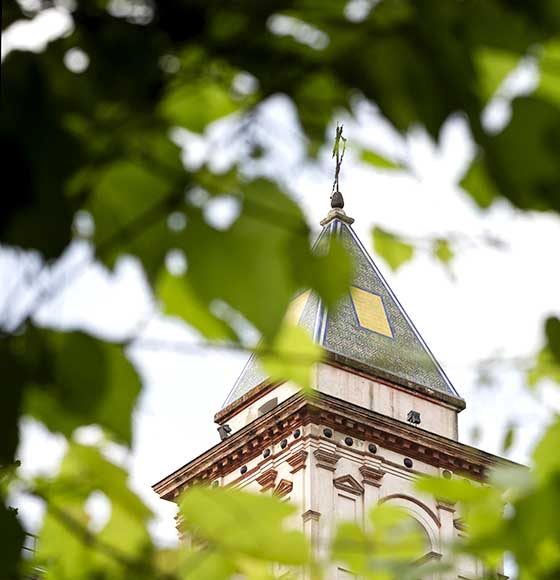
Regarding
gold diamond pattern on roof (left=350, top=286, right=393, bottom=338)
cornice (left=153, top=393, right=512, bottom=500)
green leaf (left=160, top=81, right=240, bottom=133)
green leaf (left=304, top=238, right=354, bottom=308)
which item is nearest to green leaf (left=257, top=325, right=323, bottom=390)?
green leaf (left=304, top=238, right=354, bottom=308)

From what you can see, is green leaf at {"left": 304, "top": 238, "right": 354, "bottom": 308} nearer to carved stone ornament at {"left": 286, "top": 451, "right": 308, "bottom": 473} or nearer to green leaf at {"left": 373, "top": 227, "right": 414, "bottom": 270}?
green leaf at {"left": 373, "top": 227, "right": 414, "bottom": 270}

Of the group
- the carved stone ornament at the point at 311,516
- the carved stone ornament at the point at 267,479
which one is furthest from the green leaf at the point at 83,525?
the carved stone ornament at the point at 267,479

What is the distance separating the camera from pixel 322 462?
21.3m

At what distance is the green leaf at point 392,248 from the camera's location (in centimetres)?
169

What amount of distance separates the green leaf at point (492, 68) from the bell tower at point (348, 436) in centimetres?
1931

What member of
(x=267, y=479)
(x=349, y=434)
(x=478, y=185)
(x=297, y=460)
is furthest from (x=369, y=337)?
(x=478, y=185)

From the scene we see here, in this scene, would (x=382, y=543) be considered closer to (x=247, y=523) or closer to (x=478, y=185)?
(x=247, y=523)

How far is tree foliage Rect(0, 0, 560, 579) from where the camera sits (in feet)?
3.82

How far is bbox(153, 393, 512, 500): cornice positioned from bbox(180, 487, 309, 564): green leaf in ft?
65.6

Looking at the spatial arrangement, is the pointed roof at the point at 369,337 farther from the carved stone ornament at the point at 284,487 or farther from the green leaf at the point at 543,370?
the green leaf at the point at 543,370

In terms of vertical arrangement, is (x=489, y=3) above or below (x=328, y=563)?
above

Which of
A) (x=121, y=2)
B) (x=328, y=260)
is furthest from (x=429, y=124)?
(x=121, y=2)

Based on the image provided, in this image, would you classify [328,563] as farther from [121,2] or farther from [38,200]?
[121,2]

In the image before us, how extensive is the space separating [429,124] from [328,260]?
199mm
